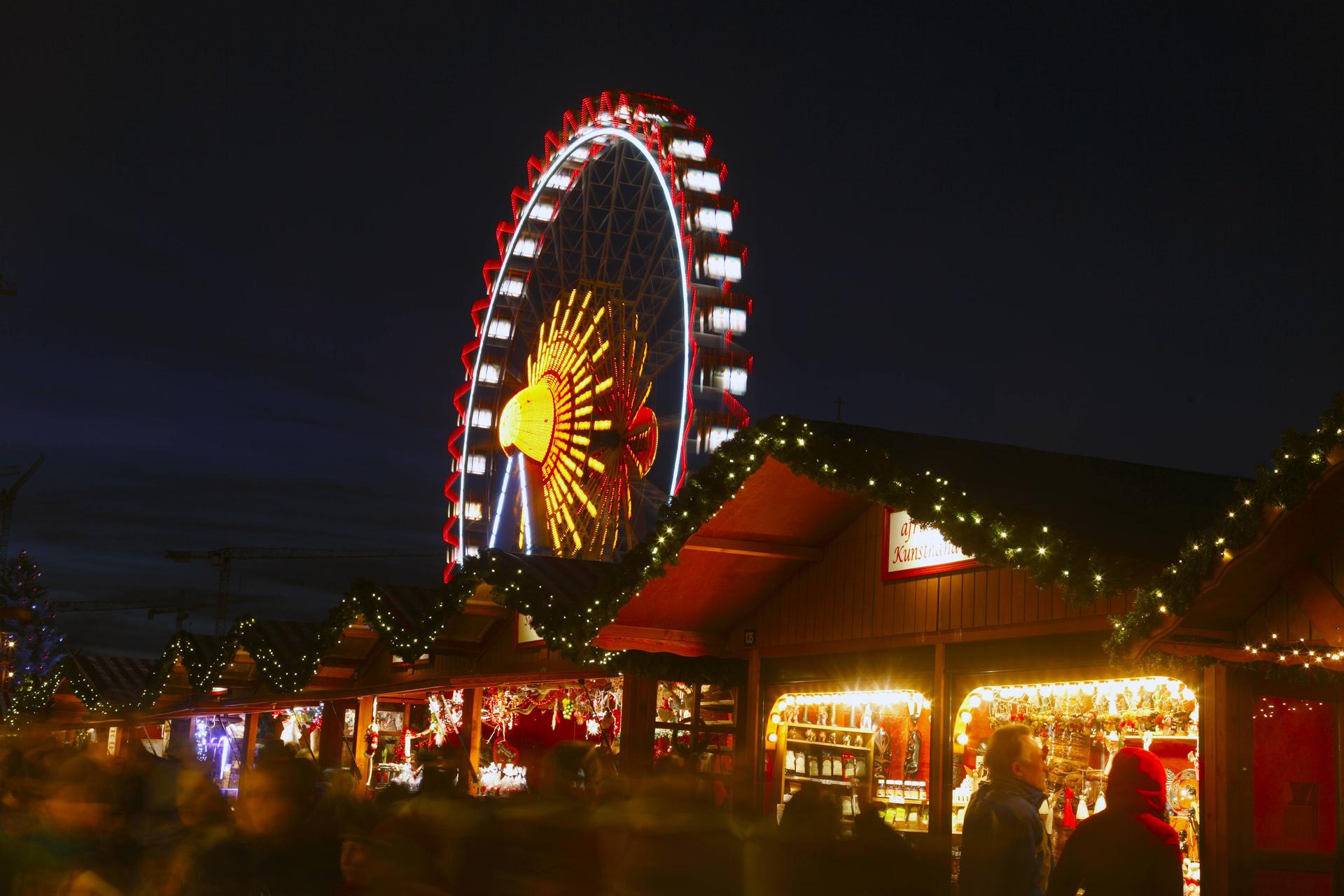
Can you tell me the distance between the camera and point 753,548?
38.7ft

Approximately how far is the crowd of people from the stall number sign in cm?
442

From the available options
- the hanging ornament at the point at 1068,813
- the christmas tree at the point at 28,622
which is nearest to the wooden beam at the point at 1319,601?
the hanging ornament at the point at 1068,813

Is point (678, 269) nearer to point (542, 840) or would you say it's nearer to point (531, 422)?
point (531, 422)

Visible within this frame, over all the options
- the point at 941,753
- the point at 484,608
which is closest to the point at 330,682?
the point at 484,608

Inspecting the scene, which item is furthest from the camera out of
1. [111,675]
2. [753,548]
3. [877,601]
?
[111,675]

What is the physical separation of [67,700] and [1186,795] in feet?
24.7

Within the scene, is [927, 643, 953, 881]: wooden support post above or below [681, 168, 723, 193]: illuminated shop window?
below

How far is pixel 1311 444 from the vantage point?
6.16 m

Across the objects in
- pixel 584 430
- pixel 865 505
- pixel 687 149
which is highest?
pixel 687 149

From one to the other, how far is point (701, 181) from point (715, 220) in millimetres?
673

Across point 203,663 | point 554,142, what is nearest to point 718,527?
point 554,142

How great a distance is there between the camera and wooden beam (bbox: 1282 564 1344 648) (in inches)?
278

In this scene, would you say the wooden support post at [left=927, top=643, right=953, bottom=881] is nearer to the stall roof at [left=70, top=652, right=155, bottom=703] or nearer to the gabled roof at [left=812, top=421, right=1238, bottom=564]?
the gabled roof at [left=812, top=421, right=1238, bottom=564]

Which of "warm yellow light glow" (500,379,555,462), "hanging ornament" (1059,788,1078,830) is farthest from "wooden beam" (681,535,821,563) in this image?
"warm yellow light glow" (500,379,555,462)
